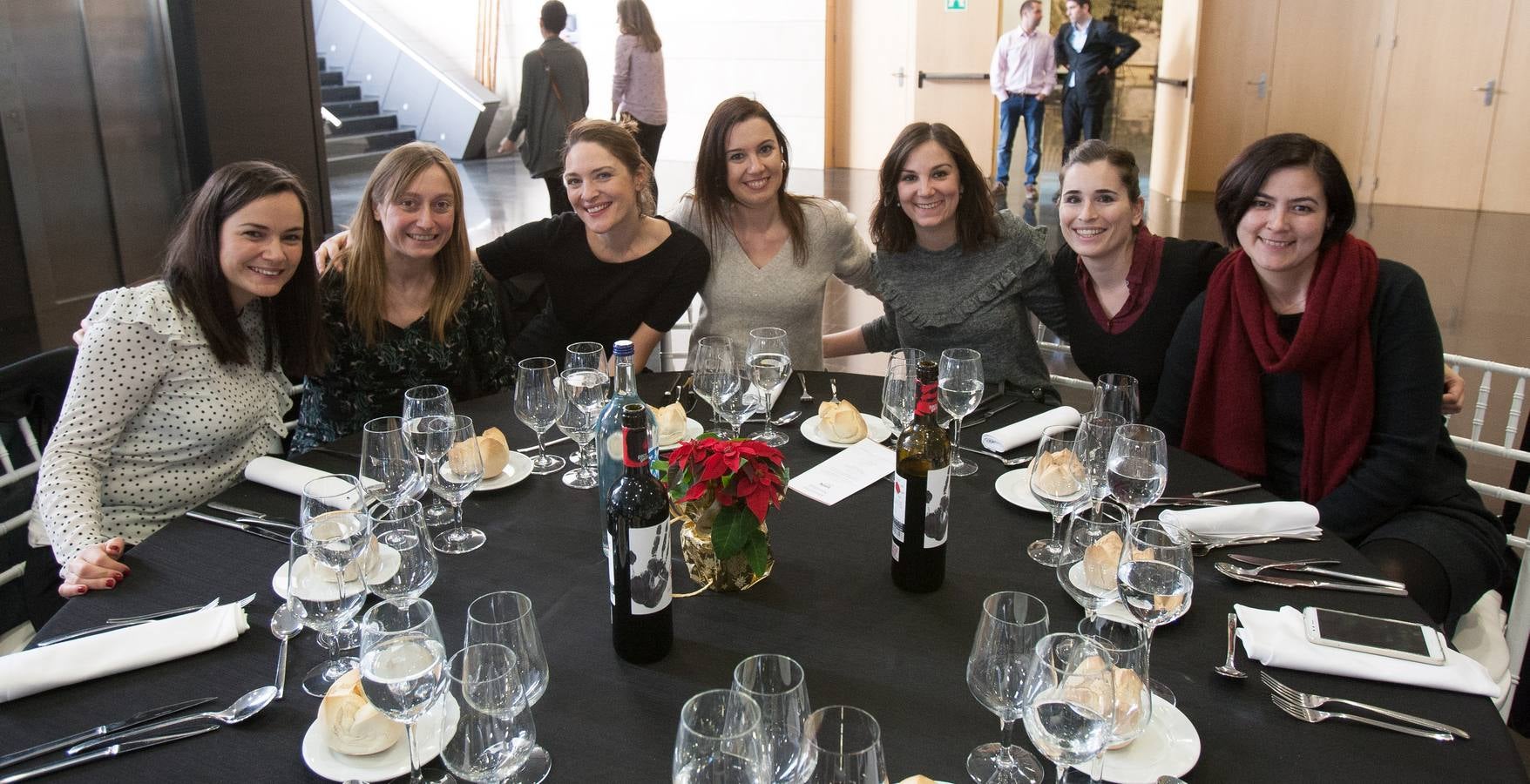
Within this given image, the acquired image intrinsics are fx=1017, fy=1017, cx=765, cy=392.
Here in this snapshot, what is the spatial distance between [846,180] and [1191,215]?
3.92 metres

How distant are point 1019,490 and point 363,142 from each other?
11101mm

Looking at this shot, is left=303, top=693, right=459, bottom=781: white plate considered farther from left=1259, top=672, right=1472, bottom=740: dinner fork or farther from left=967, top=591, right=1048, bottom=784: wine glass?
left=1259, top=672, right=1472, bottom=740: dinner fork

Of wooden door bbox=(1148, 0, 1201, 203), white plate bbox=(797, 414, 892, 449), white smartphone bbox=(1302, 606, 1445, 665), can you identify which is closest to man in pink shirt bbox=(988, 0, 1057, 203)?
wooden door bbox=(1148, 0, 1201, 203)

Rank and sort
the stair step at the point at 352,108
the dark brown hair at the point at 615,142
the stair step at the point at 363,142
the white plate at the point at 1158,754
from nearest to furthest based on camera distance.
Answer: the white plate at the point at 1158,754, the dark brown hair at the point at 615,142, the stair step at the point at 363,142, the stair step at the point at 352,108

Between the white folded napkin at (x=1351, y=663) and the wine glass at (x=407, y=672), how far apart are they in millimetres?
1062

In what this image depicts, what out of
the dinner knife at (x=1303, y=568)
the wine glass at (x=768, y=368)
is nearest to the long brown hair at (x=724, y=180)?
the wine glass at (x=768, y=368)

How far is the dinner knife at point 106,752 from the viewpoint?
1.17 m

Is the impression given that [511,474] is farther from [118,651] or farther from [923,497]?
[923,497]

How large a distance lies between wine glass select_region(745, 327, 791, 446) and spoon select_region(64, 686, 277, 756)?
38.9 inches

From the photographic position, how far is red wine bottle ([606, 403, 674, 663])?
4.15 feet

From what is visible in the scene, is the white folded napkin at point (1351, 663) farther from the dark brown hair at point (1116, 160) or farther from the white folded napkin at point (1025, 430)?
the dark brown hair at point (1116, 160)

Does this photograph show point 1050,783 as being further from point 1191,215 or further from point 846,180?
point 846,180

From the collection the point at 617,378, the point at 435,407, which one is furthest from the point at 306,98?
the point at 617,378

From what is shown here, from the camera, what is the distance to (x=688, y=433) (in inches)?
84.4
